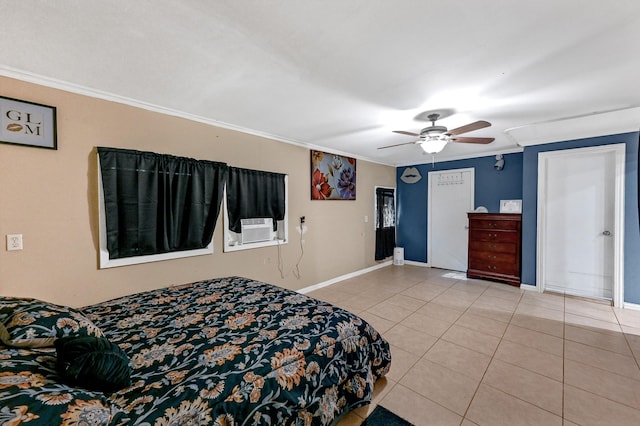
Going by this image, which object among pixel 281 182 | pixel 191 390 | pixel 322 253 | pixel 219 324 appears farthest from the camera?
pixel 322 253

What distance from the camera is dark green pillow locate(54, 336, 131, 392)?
971 millimetres

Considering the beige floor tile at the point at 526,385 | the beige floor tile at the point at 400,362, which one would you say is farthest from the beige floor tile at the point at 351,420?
the beige floor tile at the point at 526,385

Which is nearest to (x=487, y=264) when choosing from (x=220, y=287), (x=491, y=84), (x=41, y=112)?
(x=491, y=84)

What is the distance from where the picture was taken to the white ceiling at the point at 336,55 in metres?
1.42

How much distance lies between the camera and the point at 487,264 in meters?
4.73

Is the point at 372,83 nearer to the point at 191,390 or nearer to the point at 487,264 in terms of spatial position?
the point at 191,390

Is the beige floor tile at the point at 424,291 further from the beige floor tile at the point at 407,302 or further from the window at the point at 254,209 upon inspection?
the window at the point at 254,209

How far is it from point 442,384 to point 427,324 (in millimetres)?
1047

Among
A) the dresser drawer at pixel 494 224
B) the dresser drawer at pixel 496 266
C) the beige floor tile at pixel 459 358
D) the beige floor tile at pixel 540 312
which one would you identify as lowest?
the beige floor tile at pixel 459 358

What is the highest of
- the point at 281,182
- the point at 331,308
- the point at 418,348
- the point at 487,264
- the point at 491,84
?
the point at 491,84

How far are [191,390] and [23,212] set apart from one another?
2.23 meters

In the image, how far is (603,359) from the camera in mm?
2309

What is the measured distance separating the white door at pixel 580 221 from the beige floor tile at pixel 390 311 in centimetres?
255

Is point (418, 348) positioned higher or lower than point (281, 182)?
lower
